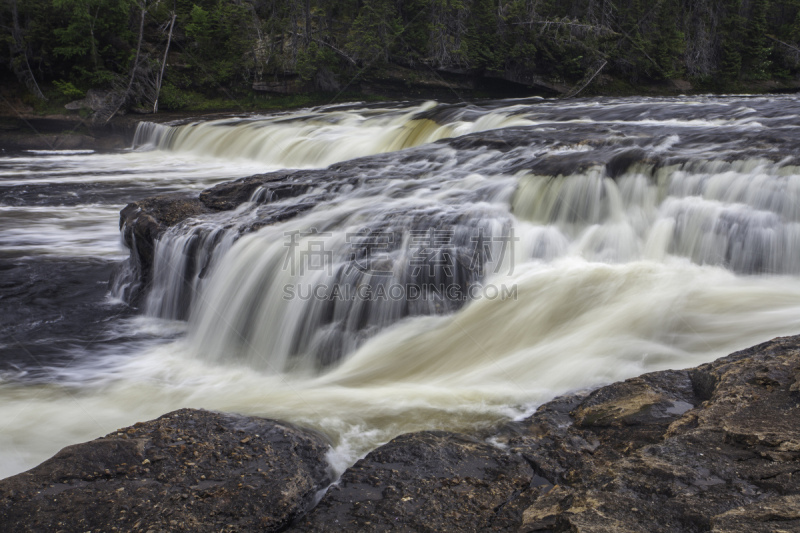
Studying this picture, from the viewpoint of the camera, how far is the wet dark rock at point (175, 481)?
2.51 meters

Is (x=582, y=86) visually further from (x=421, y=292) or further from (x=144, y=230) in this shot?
(x=421, y=292)

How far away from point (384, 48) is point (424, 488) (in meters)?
20.7

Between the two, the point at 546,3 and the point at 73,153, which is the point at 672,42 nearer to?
the point at 546,3

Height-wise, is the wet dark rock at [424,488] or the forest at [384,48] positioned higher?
the forest at [384,48]

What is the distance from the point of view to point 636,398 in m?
3.49

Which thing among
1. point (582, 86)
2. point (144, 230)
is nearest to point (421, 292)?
point (144, 230)

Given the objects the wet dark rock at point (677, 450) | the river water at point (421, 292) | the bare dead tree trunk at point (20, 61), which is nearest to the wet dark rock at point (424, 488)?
the wet dark rock at point (677, 450)

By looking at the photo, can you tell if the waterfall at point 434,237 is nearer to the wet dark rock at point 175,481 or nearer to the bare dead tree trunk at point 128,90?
the wet dark rock at point 175,481

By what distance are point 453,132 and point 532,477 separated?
9917 mm

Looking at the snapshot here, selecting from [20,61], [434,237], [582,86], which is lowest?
[434,237]

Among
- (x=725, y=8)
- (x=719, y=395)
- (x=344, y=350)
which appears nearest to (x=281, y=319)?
(x=344, y=350)

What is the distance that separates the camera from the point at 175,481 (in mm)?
2764

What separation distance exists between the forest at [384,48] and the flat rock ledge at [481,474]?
1881 centimetres

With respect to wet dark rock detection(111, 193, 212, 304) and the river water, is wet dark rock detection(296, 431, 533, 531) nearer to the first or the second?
the river water
